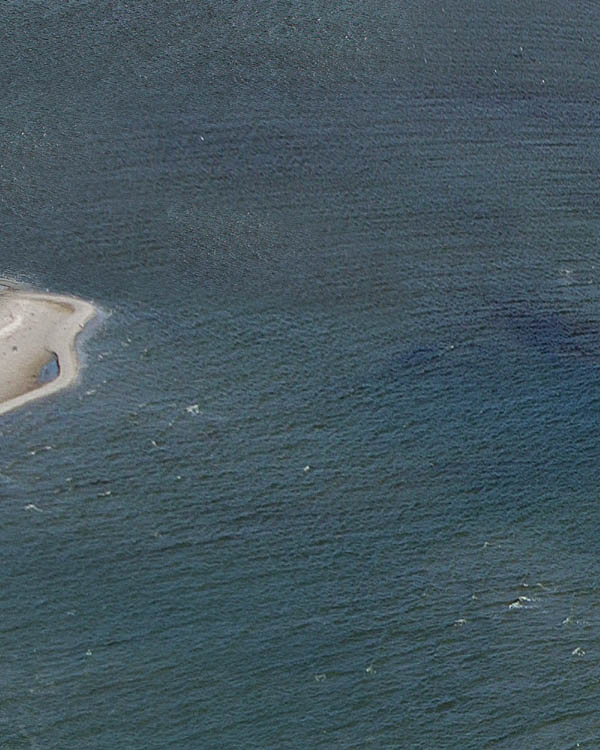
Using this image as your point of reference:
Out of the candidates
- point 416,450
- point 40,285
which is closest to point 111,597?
point 416,450

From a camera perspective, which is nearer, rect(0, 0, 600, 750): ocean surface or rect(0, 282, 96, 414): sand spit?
rect(0, 0, 600, 750): ocean surface

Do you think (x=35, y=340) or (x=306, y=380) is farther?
(x=35, y=340)

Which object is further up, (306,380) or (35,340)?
(35,340)

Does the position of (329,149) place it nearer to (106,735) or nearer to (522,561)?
(522,561)

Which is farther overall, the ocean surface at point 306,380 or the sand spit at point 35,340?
the sand spit at point 35,340
